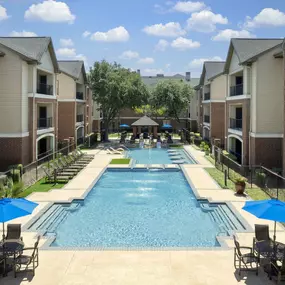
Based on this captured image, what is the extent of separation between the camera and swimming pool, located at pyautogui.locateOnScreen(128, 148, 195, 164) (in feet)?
108

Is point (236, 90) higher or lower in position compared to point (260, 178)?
higher

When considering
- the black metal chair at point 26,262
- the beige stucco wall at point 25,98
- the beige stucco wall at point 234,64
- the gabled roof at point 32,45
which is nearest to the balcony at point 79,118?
the gabled roof at point 32,45

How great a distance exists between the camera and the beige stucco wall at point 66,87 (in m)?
38.9

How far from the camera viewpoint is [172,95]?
159ft

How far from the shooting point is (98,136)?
176ft

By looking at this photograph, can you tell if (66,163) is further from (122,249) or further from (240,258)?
(240,258)

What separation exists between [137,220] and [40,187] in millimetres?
7647

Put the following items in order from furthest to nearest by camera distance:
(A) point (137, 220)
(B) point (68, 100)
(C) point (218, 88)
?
(C) point (218, 88), (B) point (68, 100), (A) point (137, 220)

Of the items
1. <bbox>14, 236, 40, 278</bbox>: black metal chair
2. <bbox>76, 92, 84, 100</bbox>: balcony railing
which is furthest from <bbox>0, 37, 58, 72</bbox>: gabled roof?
<bbox>14, 236, 40, 278</bbox>: black metal chair

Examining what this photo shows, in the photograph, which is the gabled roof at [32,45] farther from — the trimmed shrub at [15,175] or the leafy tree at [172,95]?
the leafy tree at [172,95]

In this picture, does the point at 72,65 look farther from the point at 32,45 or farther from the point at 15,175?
the point at 15,175

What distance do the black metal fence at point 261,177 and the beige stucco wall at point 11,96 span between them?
14.4 metres

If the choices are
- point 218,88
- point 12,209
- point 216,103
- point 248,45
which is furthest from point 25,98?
point 216,103

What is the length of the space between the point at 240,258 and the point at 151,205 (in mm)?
8676
